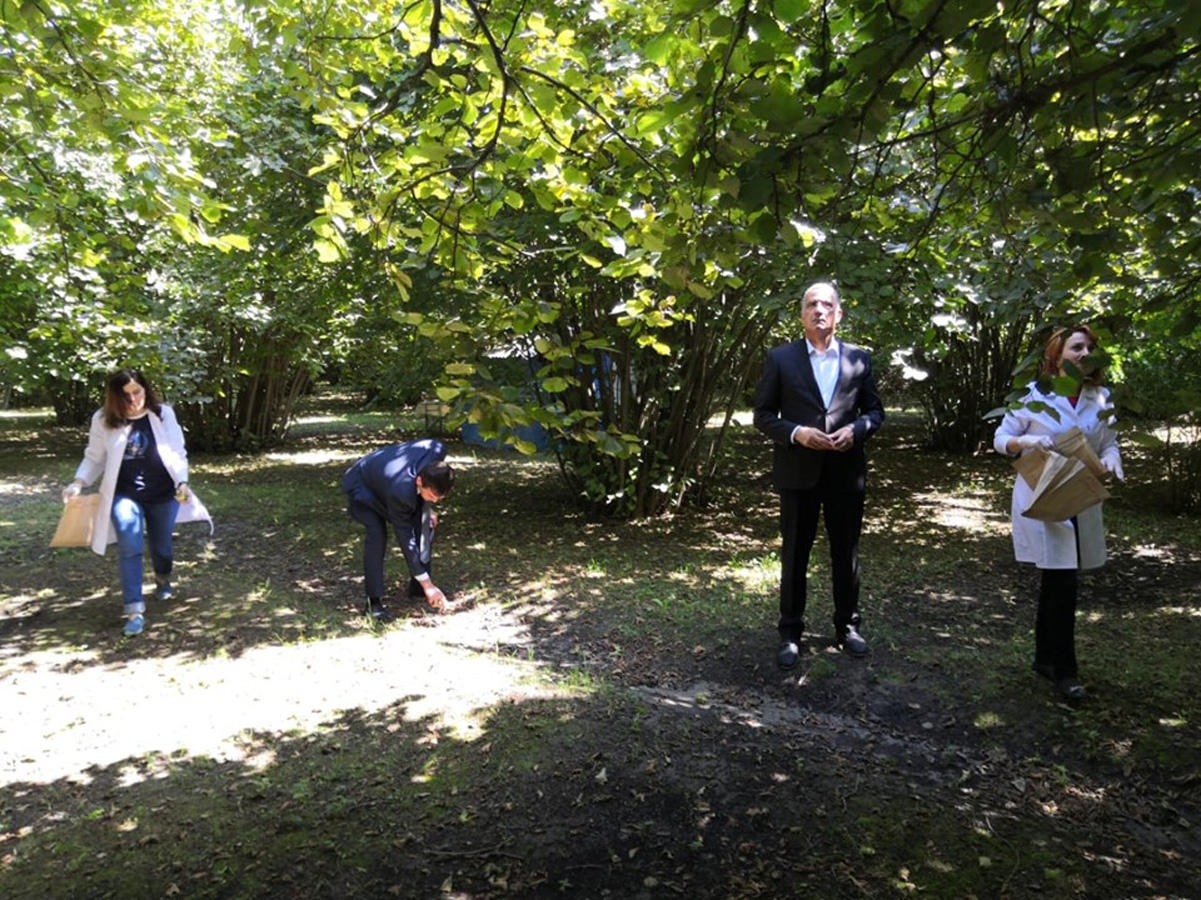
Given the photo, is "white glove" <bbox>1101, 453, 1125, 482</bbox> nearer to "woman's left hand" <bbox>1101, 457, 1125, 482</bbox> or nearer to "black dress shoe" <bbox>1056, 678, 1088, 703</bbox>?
"woman's left hand" <bbox>1101, 457, 1125, 482</bbox>

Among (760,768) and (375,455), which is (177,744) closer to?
(375,455)

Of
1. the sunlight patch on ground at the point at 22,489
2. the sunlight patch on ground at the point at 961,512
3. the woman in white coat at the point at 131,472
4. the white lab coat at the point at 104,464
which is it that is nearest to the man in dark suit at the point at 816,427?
the woman in white coat at the point at 131,472

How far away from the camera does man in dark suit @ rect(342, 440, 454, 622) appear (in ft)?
17.6

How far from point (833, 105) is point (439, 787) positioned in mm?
2791

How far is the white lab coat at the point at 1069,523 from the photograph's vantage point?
12.9 ft

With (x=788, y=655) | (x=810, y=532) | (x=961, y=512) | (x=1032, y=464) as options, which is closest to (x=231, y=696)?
(x=788, y=655)

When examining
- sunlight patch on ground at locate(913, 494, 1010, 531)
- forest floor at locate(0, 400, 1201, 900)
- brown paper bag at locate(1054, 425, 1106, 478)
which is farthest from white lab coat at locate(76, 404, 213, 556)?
sunlight patch on ground at locate(913, 494, 1010, 531)

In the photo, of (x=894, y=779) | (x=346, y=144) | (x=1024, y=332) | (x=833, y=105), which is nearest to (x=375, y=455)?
(x=346, y=144)

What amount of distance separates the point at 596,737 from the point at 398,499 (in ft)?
7.45

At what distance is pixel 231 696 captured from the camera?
4.33 metres

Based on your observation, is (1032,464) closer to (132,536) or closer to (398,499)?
(398,499)

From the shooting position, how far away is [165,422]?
5594 mm

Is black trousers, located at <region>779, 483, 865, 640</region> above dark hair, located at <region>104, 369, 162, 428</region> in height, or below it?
below

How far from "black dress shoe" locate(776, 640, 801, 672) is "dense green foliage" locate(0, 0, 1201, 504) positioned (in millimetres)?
1717
